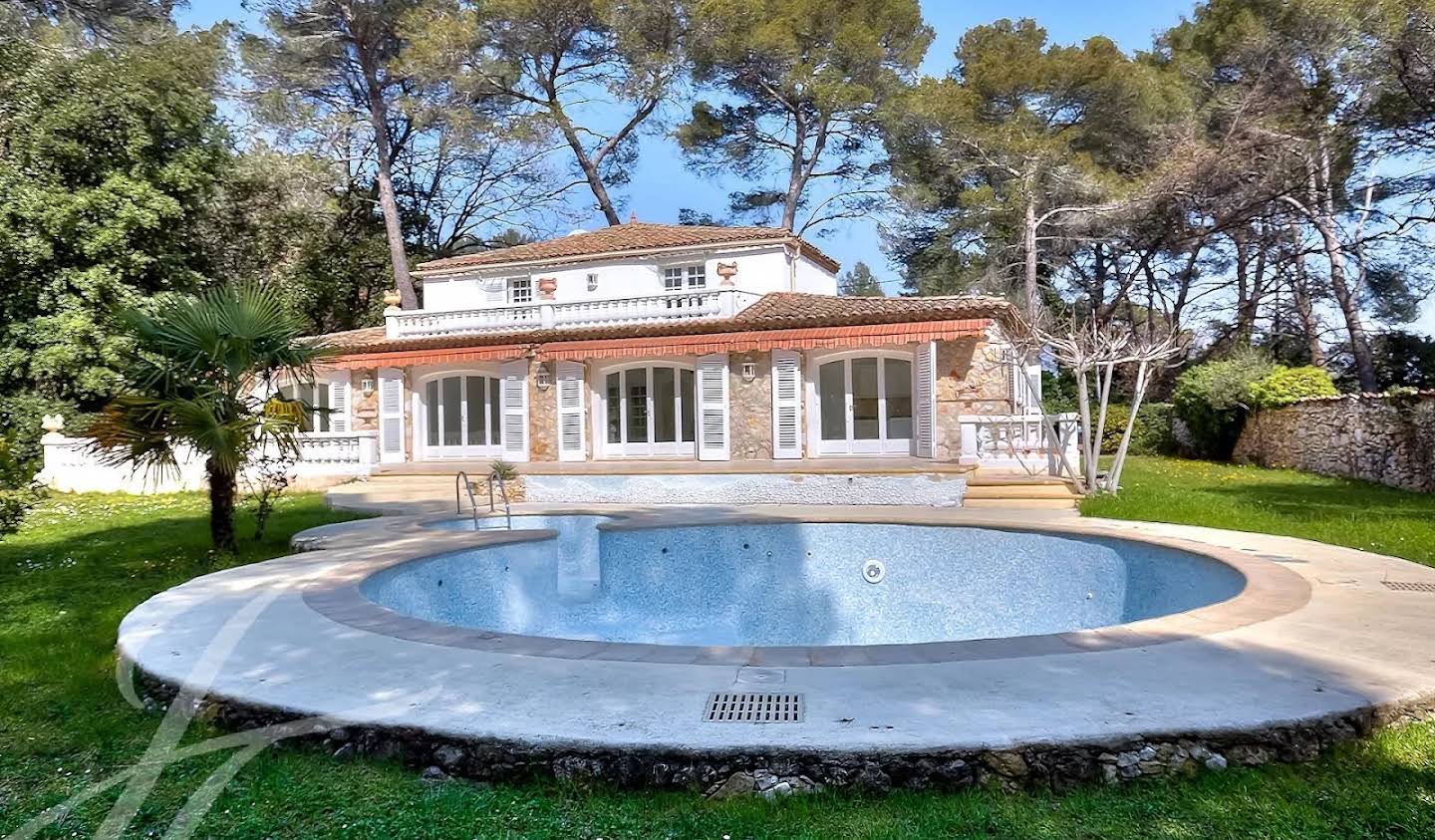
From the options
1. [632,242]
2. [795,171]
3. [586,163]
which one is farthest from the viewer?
[586,163]

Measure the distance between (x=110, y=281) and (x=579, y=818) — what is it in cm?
3115

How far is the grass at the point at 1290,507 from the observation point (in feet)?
42.7

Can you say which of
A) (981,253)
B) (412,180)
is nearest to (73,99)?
(412,180)

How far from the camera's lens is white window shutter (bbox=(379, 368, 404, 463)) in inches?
1136

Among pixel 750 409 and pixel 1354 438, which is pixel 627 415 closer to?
pixel 750 409

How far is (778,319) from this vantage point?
2409cm

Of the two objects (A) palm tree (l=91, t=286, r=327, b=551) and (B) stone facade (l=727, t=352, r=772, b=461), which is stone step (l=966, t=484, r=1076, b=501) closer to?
(B) stone facade (l=727, t=352, r=772, b=461)

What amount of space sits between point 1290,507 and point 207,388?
63.4 ft

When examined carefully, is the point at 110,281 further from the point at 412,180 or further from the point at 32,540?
the point at 412,180

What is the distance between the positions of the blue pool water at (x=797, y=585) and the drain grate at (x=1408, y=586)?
1.63 meters

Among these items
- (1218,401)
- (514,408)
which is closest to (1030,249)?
(1218,401)

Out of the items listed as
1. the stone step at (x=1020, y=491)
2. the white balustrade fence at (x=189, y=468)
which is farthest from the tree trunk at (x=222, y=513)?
the stone step at (x=1020, y=491)

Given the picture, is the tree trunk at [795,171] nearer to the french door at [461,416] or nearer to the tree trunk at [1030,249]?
the tree trunk at [1030,249]

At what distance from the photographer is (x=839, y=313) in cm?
2402
